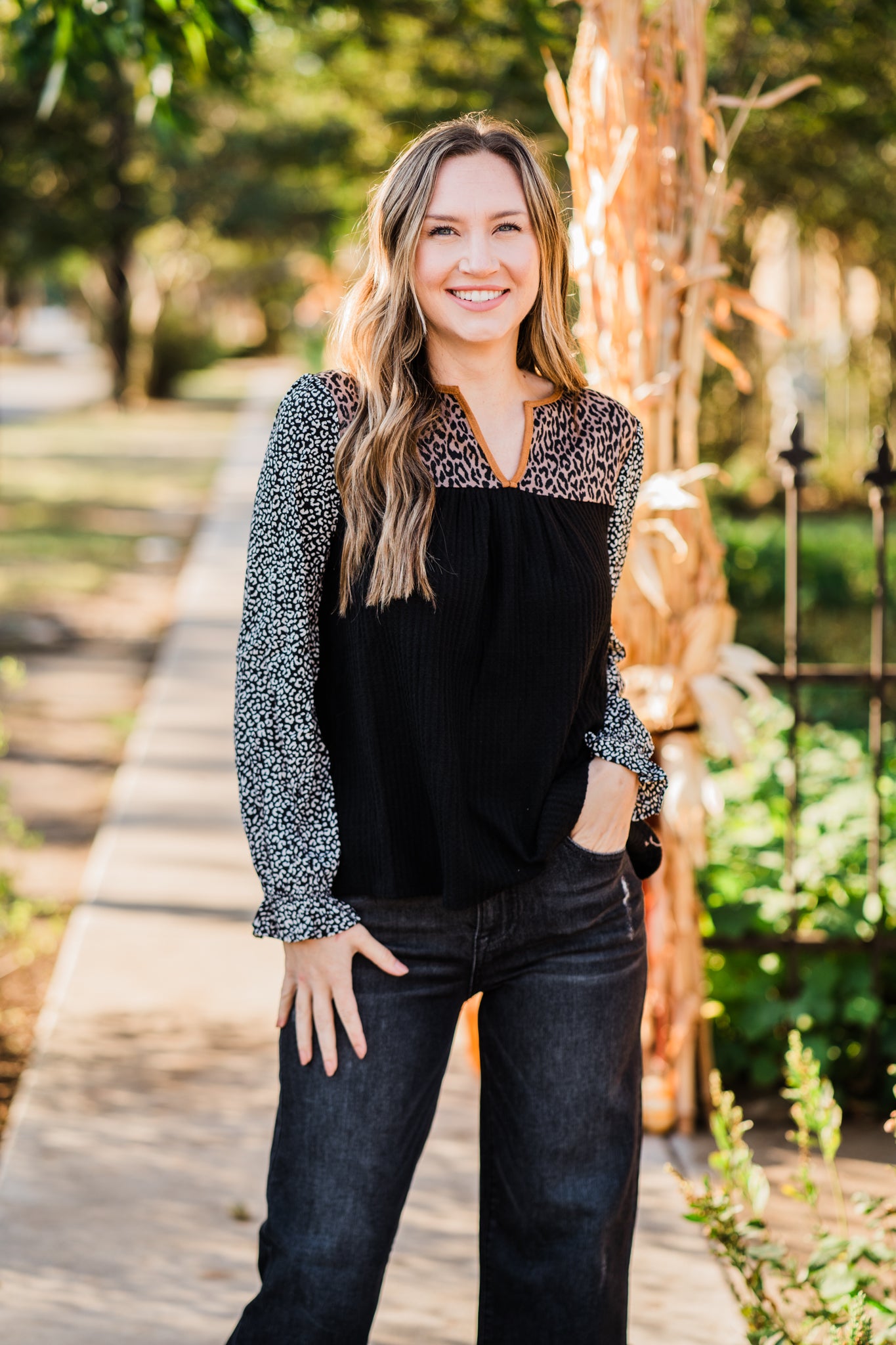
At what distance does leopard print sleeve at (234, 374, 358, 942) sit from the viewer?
70.0 inches

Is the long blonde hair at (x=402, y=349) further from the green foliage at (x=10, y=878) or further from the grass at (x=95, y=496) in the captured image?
the grass at (x=95, y=496)

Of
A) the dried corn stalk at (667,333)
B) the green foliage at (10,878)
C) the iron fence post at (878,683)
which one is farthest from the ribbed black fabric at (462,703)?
the green foliage at (10,878)

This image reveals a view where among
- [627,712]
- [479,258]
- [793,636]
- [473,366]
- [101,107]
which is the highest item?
[101,107]

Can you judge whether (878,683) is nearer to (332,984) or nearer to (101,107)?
(332,984)

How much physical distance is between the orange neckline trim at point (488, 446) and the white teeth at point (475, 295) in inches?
4.6

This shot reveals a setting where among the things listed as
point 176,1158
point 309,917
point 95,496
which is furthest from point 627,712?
point 95,496

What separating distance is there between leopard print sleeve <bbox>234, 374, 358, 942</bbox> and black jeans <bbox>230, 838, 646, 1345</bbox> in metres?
0.10

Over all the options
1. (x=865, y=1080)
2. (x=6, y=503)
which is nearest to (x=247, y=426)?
(x=6, y=503)

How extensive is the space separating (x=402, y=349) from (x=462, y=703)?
464mm

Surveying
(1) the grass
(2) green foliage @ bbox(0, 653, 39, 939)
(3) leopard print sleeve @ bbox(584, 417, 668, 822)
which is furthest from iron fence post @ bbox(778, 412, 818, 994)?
(1) the grass

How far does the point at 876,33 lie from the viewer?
6.86 metres

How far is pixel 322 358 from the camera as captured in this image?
99.2 inches

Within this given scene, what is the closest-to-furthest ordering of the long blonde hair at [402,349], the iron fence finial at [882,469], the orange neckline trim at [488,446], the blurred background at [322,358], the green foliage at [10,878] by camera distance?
1. the long blonde hair at [402,349]
2. the orange neckline trim at [488,446]
3. the iron fence finial at [882,469]
4. the blurred background at [322,358]
5. the green foliage at [10,878]

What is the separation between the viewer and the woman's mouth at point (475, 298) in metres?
1.87
